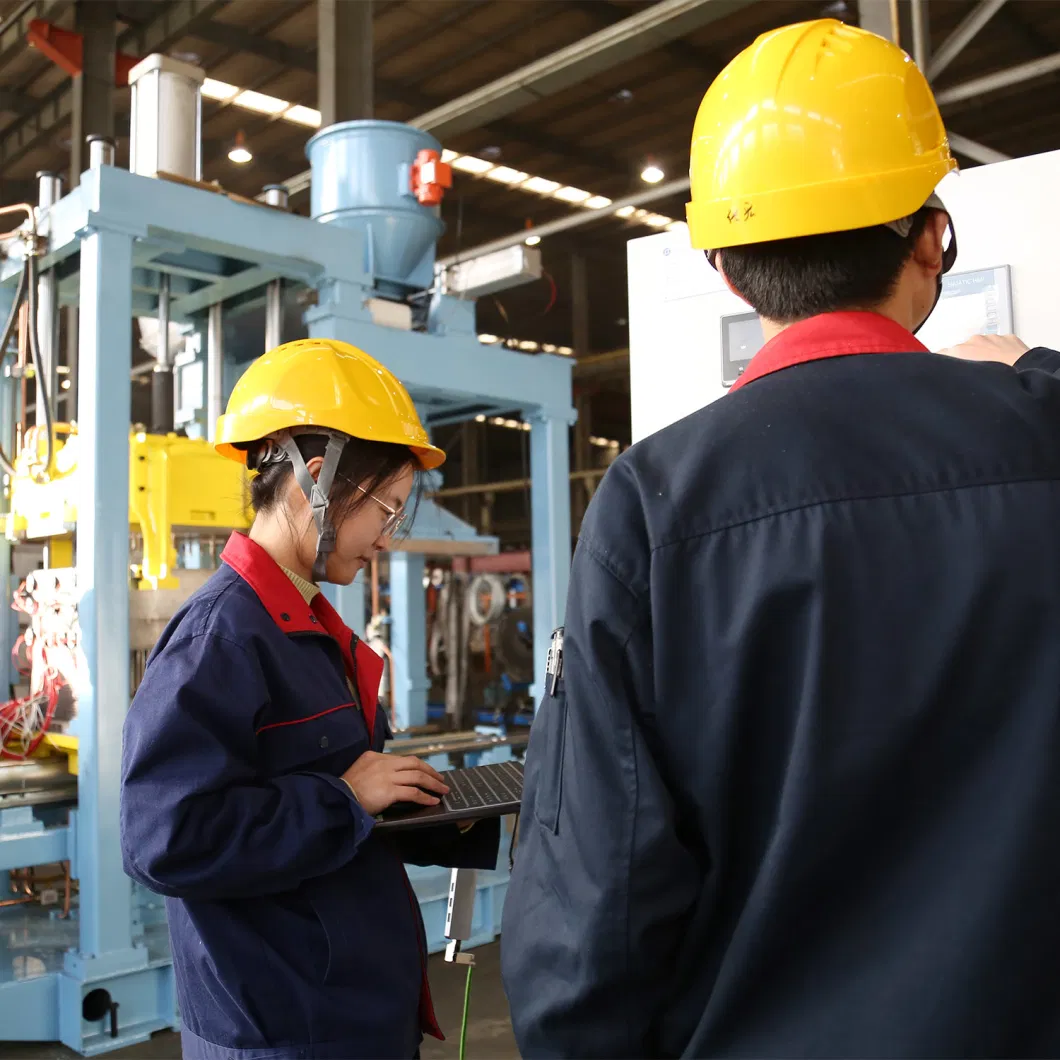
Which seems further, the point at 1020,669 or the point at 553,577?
the point at 553,577

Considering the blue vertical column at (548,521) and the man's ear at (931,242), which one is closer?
the man's ear at (931,242)

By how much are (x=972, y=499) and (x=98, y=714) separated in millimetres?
2457

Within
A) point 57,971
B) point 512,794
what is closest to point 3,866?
point 57,971

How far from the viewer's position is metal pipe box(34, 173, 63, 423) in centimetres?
296

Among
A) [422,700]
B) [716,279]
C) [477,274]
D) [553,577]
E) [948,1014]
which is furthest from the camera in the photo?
[422,700]

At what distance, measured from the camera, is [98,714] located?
261 cm

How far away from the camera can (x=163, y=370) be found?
11.0 feet

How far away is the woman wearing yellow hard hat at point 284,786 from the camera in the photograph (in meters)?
1.14

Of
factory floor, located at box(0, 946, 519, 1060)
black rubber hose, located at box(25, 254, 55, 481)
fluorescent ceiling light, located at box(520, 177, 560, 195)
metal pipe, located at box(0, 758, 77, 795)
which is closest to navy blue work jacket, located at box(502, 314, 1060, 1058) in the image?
factory floor, located at box(0, 946, 519, 1060)

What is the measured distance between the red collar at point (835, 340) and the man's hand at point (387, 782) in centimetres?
75

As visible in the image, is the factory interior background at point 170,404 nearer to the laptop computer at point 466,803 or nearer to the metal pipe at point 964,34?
the metal pipe at point 964,34

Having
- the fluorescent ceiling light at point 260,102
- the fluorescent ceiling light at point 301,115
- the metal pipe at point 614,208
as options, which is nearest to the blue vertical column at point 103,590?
the metal pipe at point 614,208

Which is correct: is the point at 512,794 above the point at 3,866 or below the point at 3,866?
above

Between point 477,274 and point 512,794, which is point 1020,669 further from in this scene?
point 477,274
